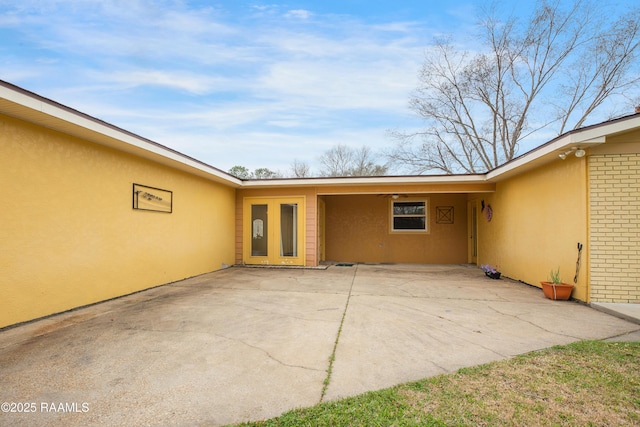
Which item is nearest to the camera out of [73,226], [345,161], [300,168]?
[73,226]

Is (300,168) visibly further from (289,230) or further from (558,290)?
(558,290)

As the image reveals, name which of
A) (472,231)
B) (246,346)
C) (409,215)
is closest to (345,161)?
(409,215)

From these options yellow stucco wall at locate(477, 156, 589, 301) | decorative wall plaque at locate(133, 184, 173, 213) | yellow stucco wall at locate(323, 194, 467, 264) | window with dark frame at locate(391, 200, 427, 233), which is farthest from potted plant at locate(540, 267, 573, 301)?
decorative wall plaque at locate(133, 184, 173, 213)

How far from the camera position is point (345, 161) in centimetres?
2092

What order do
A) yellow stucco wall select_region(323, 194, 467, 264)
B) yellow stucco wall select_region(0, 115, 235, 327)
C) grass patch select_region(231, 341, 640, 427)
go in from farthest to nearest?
yellow stucco wall select_region(323, 194, 467, 264) → yellow stucco wall select_region(0, 115, 235, 327) → grass patch select_region(231, 341, 640, 427)

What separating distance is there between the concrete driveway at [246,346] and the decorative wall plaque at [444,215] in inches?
204

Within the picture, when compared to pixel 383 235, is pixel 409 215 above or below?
above

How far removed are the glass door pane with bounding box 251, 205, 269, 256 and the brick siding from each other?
24.5 feet

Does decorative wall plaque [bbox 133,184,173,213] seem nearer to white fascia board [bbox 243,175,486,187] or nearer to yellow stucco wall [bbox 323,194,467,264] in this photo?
white fascia board [bbox 243,175,486,187]

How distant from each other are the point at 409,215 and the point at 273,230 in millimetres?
5011

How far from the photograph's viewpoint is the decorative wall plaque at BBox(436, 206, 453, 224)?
10.6 m

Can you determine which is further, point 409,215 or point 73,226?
point 409,215

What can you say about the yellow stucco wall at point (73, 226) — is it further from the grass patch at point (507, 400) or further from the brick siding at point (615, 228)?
the brick siding at point (615, 228)

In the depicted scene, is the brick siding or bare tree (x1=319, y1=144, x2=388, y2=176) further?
bare tree (x1=319, y1=144, x2=388, y2=176)
